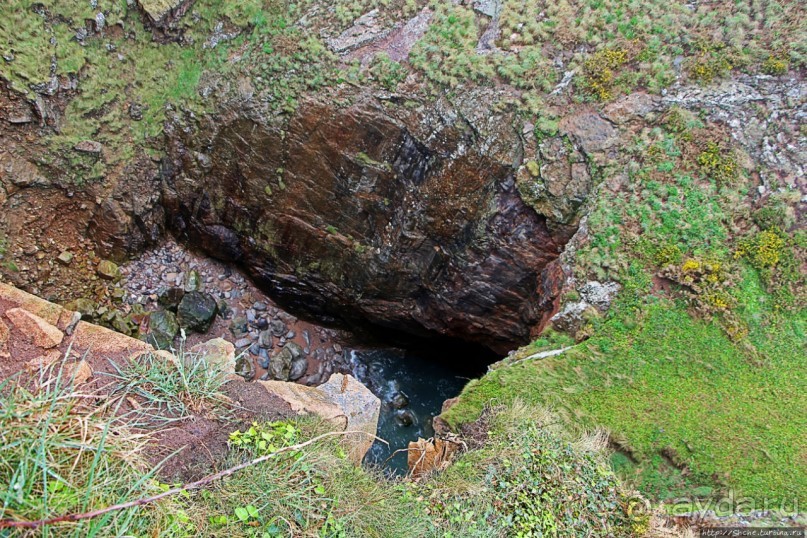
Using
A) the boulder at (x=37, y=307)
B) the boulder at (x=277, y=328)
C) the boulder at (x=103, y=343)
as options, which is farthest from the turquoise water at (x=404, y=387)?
the boulder at (x=37, y=307)

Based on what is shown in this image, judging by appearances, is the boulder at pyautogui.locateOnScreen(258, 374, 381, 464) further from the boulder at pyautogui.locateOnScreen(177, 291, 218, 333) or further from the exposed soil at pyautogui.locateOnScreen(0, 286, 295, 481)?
the boulder at pyautogui.locateOnScreen(177, 291, 218, 333)

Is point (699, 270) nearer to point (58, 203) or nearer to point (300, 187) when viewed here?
point (300, 187)

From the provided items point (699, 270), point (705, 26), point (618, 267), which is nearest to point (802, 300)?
point (699, 270)

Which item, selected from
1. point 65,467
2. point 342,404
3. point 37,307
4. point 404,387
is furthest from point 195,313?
point 65,467

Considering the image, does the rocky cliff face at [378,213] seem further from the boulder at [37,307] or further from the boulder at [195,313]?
the boulder at [37,307]

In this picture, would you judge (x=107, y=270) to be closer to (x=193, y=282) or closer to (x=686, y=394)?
(x=193, y=282)

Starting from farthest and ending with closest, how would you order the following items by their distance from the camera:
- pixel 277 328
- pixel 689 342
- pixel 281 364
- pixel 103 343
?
pixel 277 328, pixel 281 364, pixel 689 342, pixel 103 343
